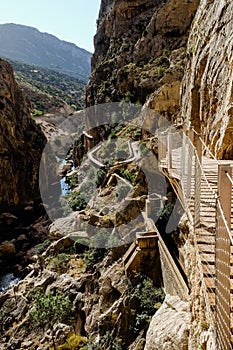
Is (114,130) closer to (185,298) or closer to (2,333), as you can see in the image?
(2,333)

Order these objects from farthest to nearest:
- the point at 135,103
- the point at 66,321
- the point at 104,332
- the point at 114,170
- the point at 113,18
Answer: the point at 113,18, the point at 135,103, the point at 114,170, the point at 66,321, the point at 104,332

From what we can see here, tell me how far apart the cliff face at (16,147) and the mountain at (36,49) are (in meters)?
126

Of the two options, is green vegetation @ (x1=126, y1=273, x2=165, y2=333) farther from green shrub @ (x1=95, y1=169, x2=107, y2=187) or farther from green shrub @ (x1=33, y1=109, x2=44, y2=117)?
green shrub @ (x1=33, y1=109, x2=44, y2=117)

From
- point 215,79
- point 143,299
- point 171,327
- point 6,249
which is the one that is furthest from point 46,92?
point 171,327

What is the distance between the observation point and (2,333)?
13.6 m

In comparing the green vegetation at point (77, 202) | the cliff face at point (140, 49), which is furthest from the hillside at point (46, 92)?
the green vegetation at point (77, 202)

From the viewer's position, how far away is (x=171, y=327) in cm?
623

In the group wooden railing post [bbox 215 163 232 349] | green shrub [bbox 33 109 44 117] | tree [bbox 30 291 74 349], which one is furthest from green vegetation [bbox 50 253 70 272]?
green shrub [bbox 33 109 44 117]

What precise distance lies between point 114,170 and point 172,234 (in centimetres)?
853

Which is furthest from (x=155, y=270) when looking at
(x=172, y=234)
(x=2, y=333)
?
(x=2, y=333)

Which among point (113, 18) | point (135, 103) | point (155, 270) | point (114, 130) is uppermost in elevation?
point (113, 18)

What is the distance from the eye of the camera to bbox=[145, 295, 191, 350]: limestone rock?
562 cm

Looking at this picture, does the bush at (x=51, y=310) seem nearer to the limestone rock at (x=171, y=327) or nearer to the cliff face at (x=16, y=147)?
the limestone rock at (x=171, y=327)

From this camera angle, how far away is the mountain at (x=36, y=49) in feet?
541
